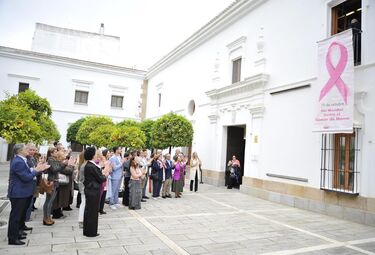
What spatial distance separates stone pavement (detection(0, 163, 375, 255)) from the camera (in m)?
5.01

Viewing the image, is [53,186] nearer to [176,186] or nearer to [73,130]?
[176,186]

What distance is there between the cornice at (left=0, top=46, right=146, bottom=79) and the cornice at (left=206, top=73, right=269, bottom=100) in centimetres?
1370

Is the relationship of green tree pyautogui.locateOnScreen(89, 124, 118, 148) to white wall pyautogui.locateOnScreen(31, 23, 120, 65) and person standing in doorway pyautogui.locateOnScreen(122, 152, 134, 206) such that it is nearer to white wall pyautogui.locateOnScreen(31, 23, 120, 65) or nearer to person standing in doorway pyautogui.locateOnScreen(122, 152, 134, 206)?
person standing in doorway pyautogui.locateOnScreen(122, 152, 134, 206)

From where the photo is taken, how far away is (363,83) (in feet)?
25.8

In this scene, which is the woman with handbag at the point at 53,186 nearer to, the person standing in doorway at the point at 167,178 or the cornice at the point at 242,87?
the person standing in doorway at the point at 167,178

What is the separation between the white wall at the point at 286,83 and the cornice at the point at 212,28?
0.28 meters

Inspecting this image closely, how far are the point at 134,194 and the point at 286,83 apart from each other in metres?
6.34

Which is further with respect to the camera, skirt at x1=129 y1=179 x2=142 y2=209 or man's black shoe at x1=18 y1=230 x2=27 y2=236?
skirt at x1=129 y1=179 x2=142 y2=209

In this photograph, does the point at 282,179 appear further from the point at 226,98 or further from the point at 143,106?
the point at 143,106

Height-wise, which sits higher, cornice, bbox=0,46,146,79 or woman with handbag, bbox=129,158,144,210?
Result: cornice, bbox=0,46,146,79

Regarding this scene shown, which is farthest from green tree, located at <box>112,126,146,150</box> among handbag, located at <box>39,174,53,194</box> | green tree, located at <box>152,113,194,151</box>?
handbag, located at <box>39,174,53,194</box>

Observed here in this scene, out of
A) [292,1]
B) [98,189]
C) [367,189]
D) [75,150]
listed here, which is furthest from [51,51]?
[367,189]

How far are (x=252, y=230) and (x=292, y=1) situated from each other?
26.7 ft

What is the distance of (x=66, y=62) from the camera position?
2516 cm
